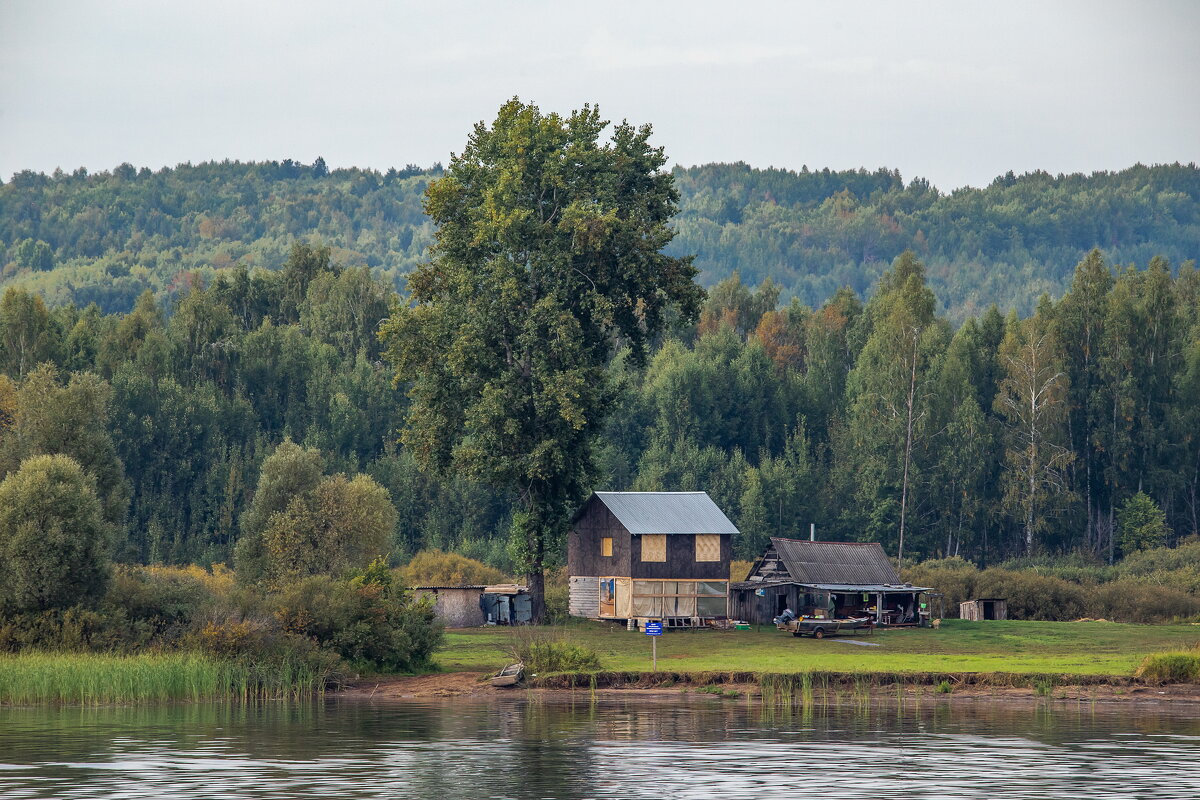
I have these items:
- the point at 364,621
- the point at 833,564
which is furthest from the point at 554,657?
the point at 833,564

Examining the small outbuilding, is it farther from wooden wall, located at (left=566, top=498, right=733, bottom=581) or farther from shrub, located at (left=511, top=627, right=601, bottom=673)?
shrub, located at (left=511, top=627, right=601, bottom=673)

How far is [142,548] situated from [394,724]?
61291 mm

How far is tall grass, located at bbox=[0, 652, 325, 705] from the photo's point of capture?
45.7 m

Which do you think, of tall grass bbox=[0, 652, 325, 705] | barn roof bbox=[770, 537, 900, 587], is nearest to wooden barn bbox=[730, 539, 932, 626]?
barn roof bbox=[770, 537, 900, 587]

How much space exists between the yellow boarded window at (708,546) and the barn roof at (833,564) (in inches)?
119

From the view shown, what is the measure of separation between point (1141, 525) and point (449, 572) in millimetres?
→ 46855

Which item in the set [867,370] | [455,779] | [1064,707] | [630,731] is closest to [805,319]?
[867,370]

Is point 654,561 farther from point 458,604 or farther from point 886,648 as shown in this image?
point 886,648

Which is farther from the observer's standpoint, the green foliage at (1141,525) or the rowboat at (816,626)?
the green foliage at (1141,525)

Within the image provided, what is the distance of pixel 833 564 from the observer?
248ft

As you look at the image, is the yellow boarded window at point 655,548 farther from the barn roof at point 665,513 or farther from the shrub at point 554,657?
the shrub at point 554,657

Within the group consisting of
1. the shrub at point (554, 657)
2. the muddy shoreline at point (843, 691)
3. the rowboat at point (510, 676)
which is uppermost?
the shrub at point (554, 657)

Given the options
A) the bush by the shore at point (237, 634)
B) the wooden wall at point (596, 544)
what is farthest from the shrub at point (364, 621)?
the wooden wall at point (596, 544)

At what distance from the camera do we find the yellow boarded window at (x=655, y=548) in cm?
7295
